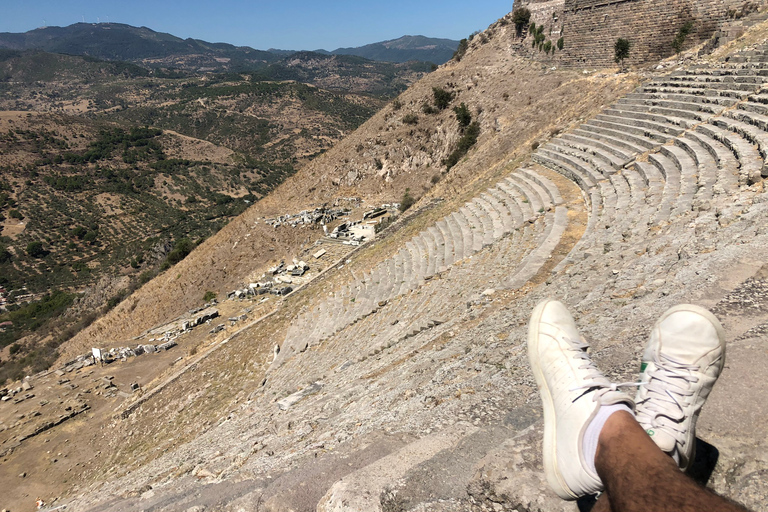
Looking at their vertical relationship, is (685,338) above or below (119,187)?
below

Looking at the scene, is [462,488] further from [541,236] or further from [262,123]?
[262,123]

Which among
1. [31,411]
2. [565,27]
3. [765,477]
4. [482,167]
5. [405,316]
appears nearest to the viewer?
[765,477]

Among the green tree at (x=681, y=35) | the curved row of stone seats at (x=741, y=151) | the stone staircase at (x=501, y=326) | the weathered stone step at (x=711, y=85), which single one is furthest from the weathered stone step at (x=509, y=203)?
the green tree at (x=681, y=35)

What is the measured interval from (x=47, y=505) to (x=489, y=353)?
31.3 feet

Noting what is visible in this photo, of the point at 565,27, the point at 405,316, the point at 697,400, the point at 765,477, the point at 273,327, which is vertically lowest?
the point at 273,327

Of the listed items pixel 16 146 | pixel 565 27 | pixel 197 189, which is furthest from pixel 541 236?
pixel 16 146

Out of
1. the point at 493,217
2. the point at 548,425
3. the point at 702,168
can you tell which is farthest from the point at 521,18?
the point at 548,425

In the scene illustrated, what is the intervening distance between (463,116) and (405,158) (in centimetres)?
470

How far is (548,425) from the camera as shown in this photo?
2.46 meters

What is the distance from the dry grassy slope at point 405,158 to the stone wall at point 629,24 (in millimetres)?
2303

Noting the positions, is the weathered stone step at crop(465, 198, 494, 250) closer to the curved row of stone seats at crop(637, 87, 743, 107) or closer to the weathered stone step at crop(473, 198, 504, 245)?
the weathered stone step at crop(473, 198, 504, 245)

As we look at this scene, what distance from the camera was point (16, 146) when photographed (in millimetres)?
75125

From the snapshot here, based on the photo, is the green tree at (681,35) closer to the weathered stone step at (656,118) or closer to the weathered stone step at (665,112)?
the weathered stone step at (665,112)

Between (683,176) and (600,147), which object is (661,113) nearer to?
(600,147)
